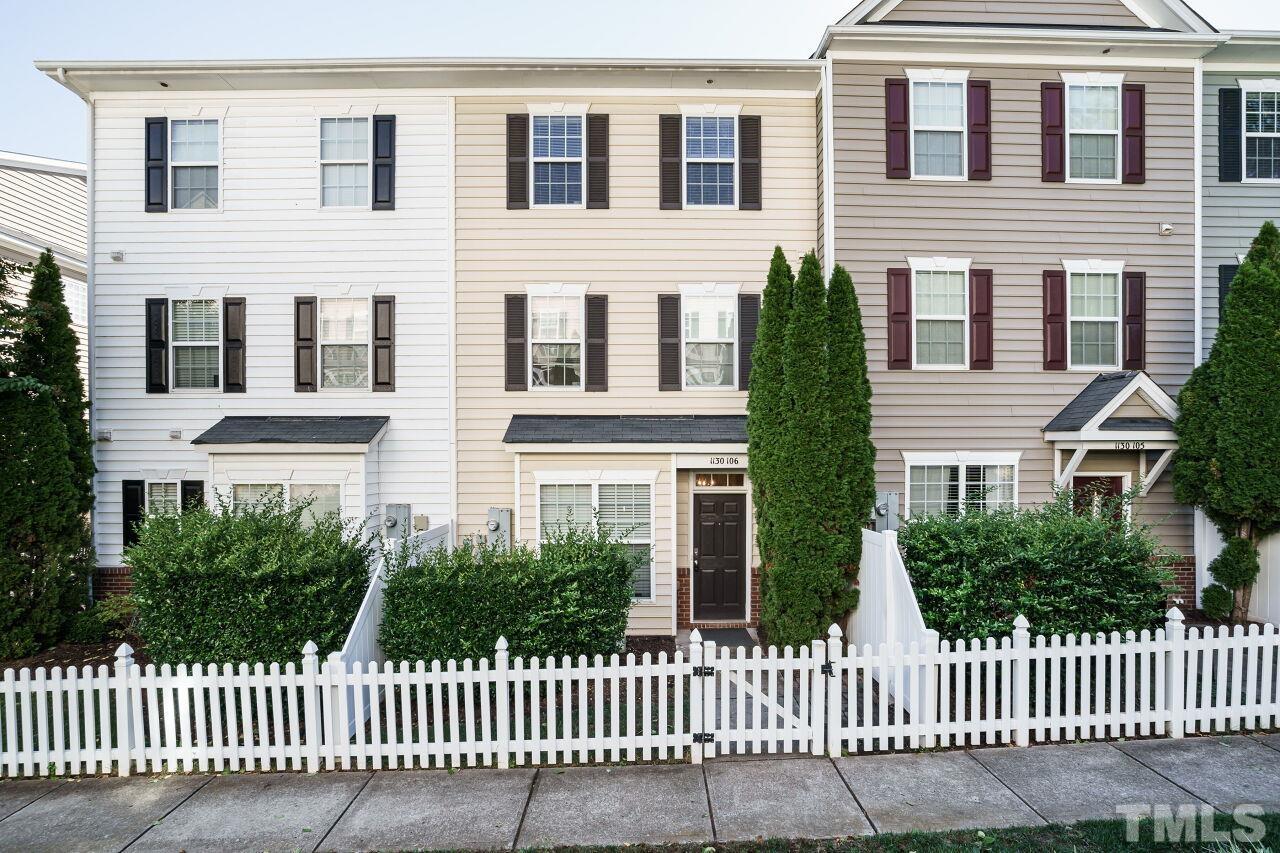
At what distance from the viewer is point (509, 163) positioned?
430 inches

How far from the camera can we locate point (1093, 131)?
10898 mm

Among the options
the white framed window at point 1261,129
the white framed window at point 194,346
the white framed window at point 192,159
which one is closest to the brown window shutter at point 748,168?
the white framed window at point 1261,129

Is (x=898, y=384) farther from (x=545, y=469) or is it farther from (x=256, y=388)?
(x=256, y=388)

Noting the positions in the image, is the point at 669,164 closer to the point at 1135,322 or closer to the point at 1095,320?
the point at 1095,320

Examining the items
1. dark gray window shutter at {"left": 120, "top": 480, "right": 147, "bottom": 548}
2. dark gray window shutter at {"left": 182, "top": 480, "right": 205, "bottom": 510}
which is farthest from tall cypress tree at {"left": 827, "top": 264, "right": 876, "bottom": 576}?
dark gray window shutter at {"left": 120, "top": 480, "right": 147, "bottom": 548}

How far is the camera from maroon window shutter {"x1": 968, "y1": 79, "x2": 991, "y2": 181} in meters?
10.8

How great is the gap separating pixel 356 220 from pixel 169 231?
2957 millimetres

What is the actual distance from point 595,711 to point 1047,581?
5.01m

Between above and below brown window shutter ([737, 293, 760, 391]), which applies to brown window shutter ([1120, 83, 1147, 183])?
Answer: above

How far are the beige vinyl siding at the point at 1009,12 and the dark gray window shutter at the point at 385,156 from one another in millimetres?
8340

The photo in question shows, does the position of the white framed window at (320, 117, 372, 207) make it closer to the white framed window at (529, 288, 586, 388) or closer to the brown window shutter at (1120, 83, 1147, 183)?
the white framed window at (529, 288, 586, 388)

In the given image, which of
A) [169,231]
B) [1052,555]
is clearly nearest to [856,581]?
[1052,555]

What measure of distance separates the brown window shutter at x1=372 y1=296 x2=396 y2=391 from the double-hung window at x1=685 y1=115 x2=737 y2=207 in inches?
198

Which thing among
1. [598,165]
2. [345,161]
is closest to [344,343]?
[345,161]
